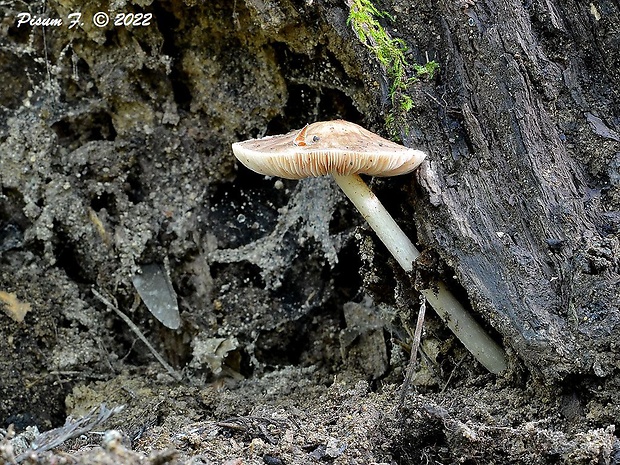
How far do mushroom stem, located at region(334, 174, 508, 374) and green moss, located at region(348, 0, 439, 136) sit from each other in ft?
1.18

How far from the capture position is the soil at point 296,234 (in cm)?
238

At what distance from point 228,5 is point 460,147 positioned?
56.6 inches

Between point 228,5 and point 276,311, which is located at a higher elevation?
point 228,5

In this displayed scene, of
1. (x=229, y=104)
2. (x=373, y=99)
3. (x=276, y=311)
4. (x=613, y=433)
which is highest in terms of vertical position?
(x=229, y=104)

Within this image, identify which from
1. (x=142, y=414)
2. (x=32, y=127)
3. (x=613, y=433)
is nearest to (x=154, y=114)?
(x=32, y=127)

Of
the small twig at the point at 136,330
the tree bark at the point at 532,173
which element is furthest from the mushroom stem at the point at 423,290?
the small twig at the point at 136,330

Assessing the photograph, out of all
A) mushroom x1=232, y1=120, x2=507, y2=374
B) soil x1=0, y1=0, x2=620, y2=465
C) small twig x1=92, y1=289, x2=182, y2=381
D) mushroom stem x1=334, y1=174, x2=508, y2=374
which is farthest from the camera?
small twig x1=92, y1=289, x2=182, y2=381

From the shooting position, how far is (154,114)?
3.56 m

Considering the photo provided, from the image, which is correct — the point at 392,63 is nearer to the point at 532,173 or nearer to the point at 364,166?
the point at 364,166

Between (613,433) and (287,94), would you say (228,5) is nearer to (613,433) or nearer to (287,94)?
(287,94)

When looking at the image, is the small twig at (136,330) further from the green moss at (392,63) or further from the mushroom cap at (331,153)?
the green moss at (392,63)

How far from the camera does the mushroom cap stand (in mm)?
2469

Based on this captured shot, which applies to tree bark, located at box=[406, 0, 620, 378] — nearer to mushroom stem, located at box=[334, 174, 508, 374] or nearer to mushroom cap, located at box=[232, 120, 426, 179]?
mushroom stem, located at box=[334, 174, 508, 374]

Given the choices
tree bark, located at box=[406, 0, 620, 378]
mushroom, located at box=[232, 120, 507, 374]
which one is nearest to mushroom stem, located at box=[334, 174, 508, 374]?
mushroom, located at box=[232, 120, 507, 374]
